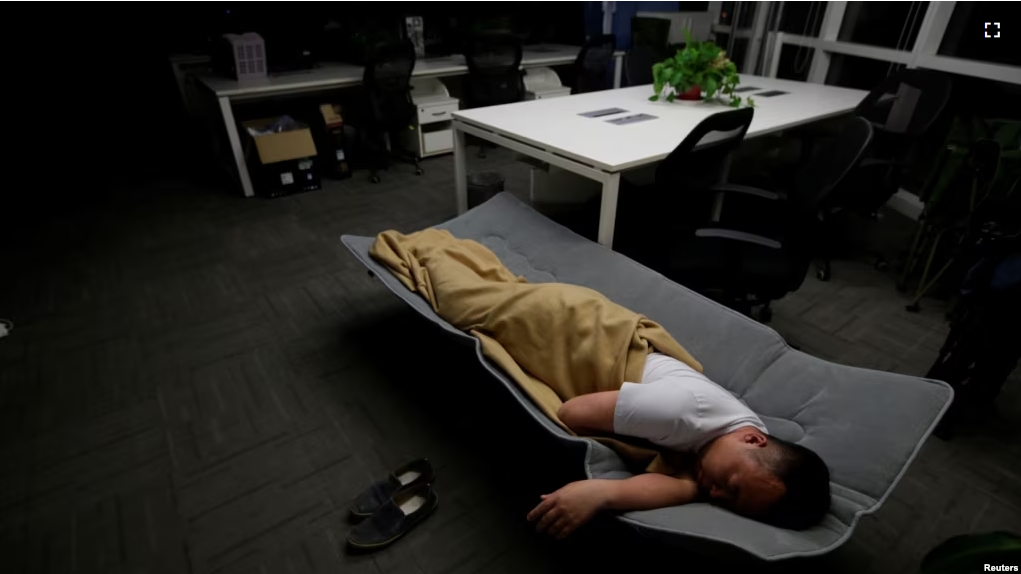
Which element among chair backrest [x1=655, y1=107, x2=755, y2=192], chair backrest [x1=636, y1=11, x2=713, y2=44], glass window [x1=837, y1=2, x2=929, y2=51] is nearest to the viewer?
chair backrest [x1=655, y1=107, x2=755, y2=192]

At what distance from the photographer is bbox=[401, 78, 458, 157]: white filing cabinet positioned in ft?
Answer: 13.9

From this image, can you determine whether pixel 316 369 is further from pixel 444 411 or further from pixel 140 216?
pixel 140 216

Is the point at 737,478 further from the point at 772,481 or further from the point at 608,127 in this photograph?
the point at 608,127

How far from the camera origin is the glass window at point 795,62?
13.9 feet

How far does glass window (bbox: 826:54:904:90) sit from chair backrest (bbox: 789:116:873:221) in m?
2.62

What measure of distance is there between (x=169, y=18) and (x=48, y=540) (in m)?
5.11

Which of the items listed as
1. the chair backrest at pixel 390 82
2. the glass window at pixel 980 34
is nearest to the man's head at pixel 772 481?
the glass window at pixel 980 34

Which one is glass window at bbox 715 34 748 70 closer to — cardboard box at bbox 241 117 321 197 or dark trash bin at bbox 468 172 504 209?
dark trash bin at bbox 468 172 504 209

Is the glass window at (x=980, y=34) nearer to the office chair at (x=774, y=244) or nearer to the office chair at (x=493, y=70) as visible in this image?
the office chair at (x=774, y=244)

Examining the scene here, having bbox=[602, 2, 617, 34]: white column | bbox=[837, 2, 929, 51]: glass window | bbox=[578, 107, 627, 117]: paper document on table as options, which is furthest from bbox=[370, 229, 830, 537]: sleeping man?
bbox=[602, 2, 617, 34]: white column

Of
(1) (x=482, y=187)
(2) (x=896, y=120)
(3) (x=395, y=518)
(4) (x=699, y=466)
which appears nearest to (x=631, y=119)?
(1) (x=482, y=187)

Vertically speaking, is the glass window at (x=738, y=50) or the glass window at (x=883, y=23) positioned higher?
the glass window at (x=883, y=23)

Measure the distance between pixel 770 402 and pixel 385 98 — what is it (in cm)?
345

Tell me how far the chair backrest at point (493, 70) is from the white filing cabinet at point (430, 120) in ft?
0.76
